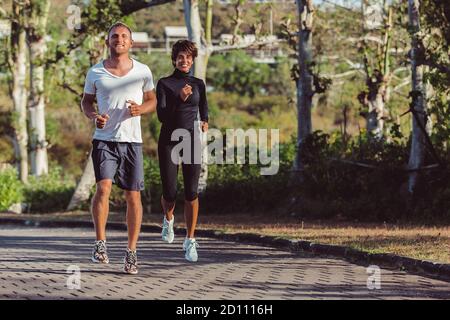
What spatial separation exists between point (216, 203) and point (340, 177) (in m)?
4.68

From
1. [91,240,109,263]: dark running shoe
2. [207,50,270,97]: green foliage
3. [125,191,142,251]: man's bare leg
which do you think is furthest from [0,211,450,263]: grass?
[207,50,270,97]: green foliage

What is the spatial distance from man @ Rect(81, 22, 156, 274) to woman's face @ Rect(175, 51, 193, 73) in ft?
3.85

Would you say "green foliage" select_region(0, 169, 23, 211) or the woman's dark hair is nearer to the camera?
the woman's dark hair

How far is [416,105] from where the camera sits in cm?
2070

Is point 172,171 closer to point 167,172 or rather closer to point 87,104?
point 167,172

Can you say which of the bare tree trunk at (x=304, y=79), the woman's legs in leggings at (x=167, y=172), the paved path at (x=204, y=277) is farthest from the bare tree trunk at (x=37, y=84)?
the woman's legs in leggings at (x=167, y=172)

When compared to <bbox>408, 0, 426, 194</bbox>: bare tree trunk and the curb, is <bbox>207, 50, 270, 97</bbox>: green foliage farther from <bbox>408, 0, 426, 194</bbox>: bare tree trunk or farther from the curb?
the curb

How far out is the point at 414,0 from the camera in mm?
20188

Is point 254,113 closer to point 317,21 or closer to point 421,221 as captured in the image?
point 317,21

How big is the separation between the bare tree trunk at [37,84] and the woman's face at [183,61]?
71.7 feet

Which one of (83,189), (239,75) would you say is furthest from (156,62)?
(83,189)

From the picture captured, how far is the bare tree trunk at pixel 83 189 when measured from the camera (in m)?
30.7

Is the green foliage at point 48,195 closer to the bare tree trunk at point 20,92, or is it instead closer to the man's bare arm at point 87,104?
the bare tree trunk at point 20,92

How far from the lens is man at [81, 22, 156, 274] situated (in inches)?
438
